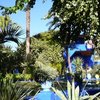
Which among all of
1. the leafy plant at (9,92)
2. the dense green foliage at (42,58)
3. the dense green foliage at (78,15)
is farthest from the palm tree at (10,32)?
the leafy plant at (9,92)

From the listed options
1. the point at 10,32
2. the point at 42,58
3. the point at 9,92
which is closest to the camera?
the point at 9,92

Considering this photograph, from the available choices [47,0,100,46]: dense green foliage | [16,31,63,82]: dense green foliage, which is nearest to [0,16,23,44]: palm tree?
[16,31,63,82]: dense green foliage

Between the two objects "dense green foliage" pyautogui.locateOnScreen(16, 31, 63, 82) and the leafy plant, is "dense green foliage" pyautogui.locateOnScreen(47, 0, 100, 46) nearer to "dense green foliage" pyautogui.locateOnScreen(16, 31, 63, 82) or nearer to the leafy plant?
the leafy plant

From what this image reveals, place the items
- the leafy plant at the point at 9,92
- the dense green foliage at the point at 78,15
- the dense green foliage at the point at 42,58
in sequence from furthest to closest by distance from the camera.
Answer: the dense green foliage at the point at 42,58 < the dense green foliage at the point at 78,15 < the leafy plant at the point at 9,92

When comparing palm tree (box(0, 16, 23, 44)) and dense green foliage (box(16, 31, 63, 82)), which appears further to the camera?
dense green foliage (box(16, 31, 63, 82))

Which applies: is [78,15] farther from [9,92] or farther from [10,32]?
[10,32]

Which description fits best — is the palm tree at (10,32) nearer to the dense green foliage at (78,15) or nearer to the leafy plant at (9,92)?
the dense green foliage at (78,15)

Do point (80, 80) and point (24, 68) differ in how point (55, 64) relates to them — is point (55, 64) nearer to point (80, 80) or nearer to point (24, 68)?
point (24, 68)

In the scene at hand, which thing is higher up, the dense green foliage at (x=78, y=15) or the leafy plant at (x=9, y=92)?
the dense green foliage at (x=78, y=15)

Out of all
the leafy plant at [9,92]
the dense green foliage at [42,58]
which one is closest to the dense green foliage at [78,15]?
the leafy plant at [9,92]

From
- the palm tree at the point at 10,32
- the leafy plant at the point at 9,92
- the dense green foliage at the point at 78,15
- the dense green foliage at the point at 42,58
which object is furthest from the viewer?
the dense green foliage at the point at 42,58

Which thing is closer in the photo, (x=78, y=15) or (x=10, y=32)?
(x=78, y=15)

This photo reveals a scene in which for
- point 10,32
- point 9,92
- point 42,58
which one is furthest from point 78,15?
point 42,58

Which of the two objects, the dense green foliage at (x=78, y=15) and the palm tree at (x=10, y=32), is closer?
the dense green foliage at (x=78, y=15)
